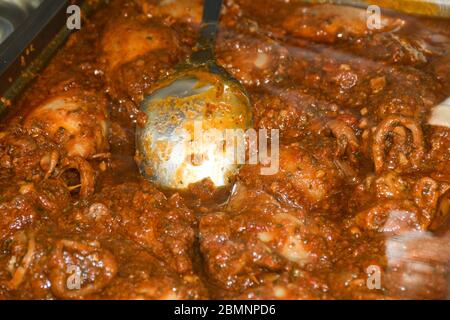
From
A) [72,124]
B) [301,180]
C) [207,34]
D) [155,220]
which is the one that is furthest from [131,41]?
[301,180]

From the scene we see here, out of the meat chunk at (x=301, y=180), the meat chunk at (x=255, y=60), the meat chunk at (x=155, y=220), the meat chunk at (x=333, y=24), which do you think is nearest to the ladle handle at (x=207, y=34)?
the meat chunk at (x=255, y=60)

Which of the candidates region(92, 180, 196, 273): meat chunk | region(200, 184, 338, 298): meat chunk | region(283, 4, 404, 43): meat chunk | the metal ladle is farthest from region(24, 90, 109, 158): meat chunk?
region(283, 4, 404, 43): meat chunk

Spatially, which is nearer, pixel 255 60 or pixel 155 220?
pixel 155 220

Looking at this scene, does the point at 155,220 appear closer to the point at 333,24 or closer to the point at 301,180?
the point at 301,180

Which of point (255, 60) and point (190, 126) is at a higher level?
point (255, 60)
